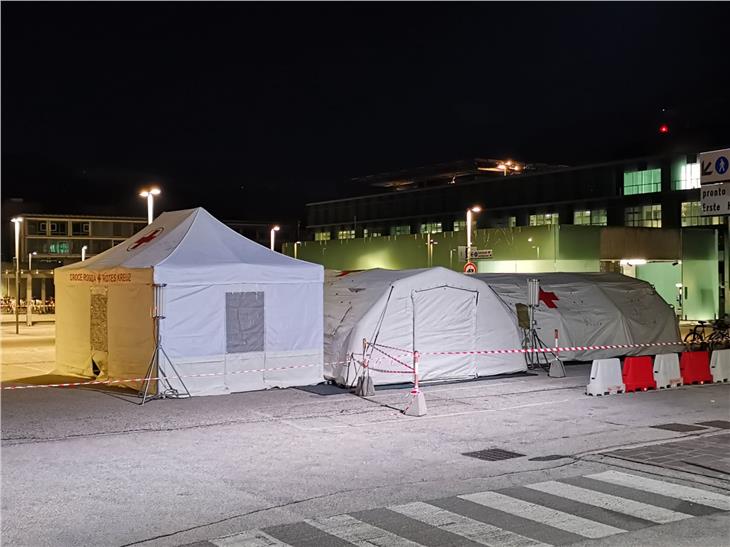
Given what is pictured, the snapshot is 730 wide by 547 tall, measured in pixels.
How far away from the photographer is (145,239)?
67.3 feet

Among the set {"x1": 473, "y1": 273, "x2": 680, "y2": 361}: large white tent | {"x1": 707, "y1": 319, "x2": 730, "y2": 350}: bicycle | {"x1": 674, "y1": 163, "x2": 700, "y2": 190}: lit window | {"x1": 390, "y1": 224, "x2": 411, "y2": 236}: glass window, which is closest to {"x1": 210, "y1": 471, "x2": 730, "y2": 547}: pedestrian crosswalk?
{"x1": 473, "y1": 273, "x2": 680, "y2": 361}: large white tent

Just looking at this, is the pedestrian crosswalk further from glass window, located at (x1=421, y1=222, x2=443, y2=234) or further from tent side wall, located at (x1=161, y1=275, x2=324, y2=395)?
glass window, located at (x1=421, y1=222, x2=443, y2=234)

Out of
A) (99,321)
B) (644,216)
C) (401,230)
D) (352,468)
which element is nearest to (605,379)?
(352,468)

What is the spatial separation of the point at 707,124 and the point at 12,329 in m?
49.6

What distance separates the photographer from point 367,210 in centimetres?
8362

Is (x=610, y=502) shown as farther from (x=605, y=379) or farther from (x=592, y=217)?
(x=592, y=217)

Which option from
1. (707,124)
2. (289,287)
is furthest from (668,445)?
(707,124)

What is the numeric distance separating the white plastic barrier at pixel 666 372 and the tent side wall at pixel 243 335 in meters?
7.48

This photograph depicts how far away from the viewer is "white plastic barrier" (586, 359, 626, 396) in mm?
17672

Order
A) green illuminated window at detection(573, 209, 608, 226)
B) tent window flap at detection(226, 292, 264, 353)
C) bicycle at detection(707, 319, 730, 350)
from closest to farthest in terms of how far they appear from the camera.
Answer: tent window flap at detection(226, 292, 264, 353) < bicycle at detection(707, 319, 730, 350) < green illuminated window at detection(573, 209, 608, 226)

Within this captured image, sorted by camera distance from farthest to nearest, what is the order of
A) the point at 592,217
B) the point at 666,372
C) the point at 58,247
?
1. the point at 58,247
2. the point at 592,217
3. the point at 666,372

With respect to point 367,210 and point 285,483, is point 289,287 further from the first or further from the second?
point 367,210

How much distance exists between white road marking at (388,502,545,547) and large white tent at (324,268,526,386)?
387 inches

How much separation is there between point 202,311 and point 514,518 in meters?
10.6
